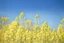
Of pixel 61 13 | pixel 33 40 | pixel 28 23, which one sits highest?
pixel 61 13

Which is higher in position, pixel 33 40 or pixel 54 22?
pixel 54 22

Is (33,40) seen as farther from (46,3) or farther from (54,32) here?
(46,3)

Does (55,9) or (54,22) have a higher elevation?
(55,9)

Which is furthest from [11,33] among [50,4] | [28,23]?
[50,4]

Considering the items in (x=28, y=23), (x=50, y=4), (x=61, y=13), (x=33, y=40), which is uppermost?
(x=50, y=4)

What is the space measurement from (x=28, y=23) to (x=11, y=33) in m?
0.29

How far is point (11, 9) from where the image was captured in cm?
234

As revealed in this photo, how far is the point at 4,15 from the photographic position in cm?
231

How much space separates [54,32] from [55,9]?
1.17 feet

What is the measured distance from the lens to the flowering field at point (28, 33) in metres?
2.25

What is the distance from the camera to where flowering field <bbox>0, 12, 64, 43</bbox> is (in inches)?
88.4

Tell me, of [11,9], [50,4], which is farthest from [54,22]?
[11,9]

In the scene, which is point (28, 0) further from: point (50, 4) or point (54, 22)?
point (54, 22)

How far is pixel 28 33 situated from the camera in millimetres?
2262
